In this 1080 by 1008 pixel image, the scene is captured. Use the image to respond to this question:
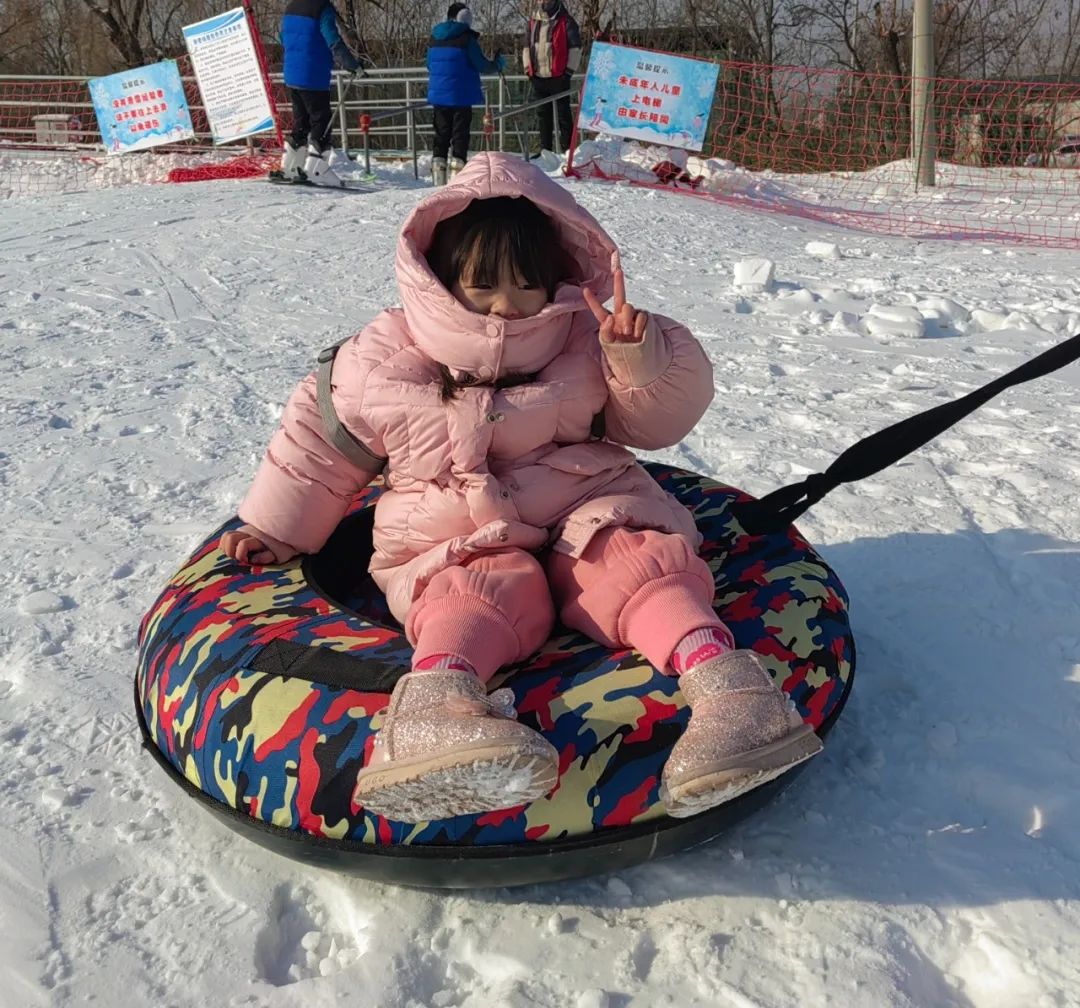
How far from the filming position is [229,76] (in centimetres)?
1067

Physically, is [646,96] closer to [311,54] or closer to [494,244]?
[311,54]

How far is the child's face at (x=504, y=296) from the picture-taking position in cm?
199

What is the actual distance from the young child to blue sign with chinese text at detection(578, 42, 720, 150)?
831 cm

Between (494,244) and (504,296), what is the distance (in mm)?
101

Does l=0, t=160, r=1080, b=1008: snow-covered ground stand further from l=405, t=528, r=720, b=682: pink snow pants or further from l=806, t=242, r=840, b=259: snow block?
l=806, t=242, r=840, b=259: snow block

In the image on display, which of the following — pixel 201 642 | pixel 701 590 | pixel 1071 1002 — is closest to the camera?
pixel 1071 1002

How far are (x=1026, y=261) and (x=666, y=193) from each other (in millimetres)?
3207

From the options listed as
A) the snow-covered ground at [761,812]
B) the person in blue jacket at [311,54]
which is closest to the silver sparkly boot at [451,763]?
the snow-covered ground at [761,812]

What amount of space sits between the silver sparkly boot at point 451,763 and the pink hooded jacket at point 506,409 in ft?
Answer: 1.44

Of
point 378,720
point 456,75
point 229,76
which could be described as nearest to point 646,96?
point 456,75

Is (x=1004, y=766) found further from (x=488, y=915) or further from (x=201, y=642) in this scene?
(x=201, y=642)

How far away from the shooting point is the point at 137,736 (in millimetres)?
2197

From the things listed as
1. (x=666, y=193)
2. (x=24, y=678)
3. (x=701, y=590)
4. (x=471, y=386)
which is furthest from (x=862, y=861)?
(x=666, y=193)

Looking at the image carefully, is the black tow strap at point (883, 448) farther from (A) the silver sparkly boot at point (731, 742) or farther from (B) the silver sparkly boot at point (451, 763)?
(B) the silver sparkly boot at point (451, 763)
